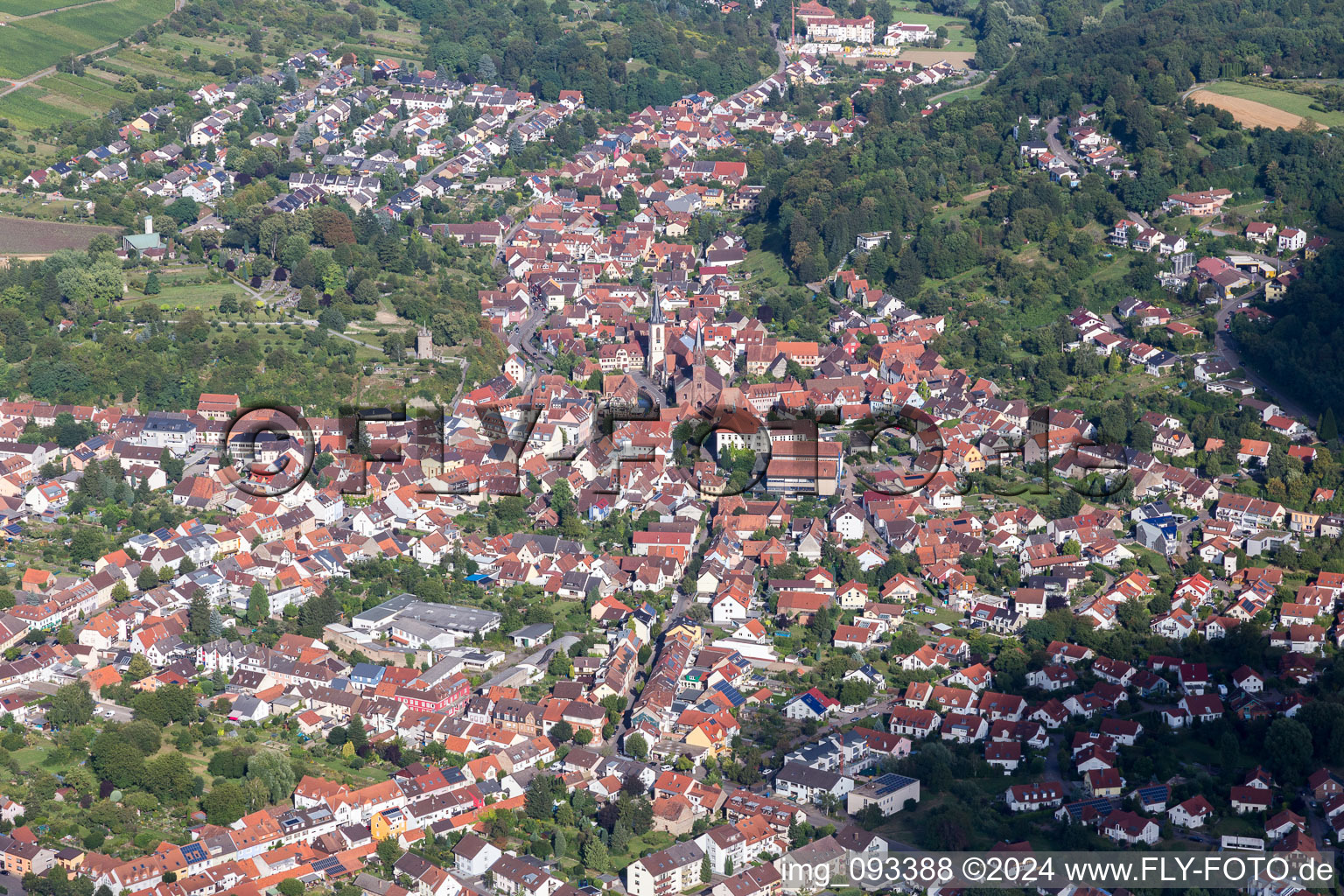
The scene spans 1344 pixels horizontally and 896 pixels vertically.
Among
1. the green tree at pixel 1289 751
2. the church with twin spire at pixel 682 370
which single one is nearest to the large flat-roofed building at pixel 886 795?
the green tree at pixel 1289 751

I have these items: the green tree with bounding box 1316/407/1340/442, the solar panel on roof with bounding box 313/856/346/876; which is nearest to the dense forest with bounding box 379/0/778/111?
Result: the green tree with bounding box 1316/407/1340/442

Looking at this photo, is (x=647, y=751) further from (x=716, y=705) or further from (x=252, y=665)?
(x=252, y=665)

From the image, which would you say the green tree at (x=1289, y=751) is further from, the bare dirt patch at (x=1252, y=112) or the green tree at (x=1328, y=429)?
the bare dirt patch at (x=1252, y=112)

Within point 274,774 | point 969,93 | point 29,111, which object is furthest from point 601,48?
point 274,774

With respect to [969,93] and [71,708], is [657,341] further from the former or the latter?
[969,93]

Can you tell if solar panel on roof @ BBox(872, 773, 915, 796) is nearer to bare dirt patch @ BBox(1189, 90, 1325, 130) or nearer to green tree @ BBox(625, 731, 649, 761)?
green tree @ BBox(625, 731, 649, 761)

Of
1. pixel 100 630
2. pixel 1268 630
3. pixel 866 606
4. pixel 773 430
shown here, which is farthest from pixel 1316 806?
pixel 100 630
